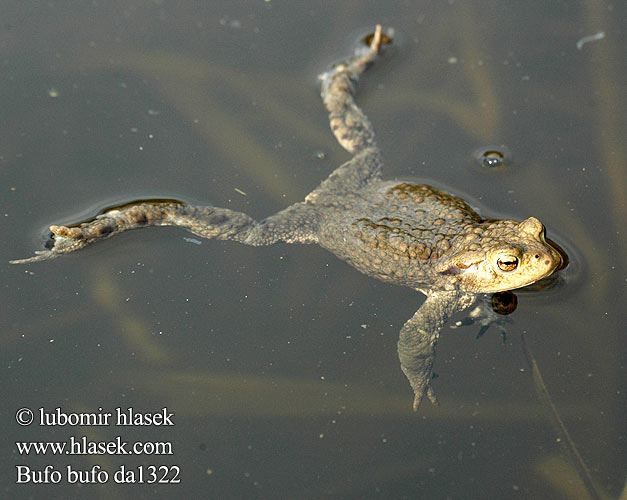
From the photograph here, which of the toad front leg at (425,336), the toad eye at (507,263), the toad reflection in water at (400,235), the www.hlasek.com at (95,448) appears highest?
the toad reflection in water at (400,235)

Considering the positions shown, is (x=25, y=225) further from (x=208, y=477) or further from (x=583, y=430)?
(x=583, y=430)

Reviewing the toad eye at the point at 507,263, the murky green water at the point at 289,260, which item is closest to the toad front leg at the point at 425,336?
the murky green water at the point at 289,260

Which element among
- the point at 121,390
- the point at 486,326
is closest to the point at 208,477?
the point at 121,390

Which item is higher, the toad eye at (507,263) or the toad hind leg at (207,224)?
the toad hind leg at (207,224)

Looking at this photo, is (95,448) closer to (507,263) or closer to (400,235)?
(400,235)

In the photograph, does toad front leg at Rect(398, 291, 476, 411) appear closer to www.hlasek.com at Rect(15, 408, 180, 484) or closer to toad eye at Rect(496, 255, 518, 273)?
toad eye at Rect(496, 255, 518, 273)

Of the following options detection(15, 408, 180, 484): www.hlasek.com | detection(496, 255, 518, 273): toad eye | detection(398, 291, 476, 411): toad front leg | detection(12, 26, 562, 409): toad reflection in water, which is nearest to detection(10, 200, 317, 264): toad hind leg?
detection(12, 26, 562, 409): toad reflection in water

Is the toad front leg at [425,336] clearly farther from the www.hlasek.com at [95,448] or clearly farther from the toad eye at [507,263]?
the www.hlasek.com at [95,448]
